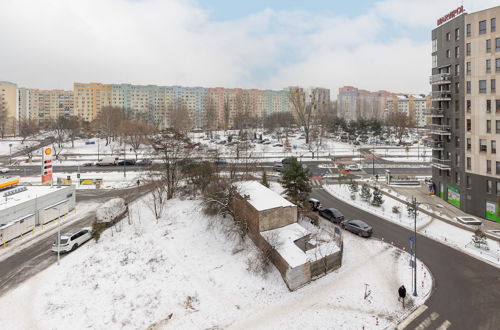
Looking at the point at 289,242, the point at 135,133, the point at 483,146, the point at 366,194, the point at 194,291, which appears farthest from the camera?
the point at 135,133

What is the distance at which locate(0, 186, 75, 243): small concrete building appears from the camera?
26.9m

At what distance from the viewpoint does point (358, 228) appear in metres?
26.8

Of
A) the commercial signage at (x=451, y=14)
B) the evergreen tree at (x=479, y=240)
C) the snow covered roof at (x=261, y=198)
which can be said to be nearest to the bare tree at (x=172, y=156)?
the snow covered roof at (x=261, y=198)

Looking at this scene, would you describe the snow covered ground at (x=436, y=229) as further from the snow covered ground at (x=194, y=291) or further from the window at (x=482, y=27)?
the window at (x=482, y=27)

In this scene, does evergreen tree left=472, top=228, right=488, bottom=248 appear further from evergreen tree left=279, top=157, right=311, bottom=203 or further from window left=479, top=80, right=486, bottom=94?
window left=479, top=80, right=486, bottom=94

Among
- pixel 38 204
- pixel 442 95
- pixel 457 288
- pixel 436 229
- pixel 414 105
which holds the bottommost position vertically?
pixel 457 288

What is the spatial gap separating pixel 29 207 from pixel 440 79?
49.7 m

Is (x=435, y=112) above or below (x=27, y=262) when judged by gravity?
above

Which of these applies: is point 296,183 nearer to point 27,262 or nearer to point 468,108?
point 468,108

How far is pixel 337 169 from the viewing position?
188 ft

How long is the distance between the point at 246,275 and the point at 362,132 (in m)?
82.8

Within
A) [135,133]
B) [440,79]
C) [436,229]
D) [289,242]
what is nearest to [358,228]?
[436,229]

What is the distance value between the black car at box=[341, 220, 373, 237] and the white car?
24185 millimetres

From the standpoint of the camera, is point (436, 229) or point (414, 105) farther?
point (414, 105)
